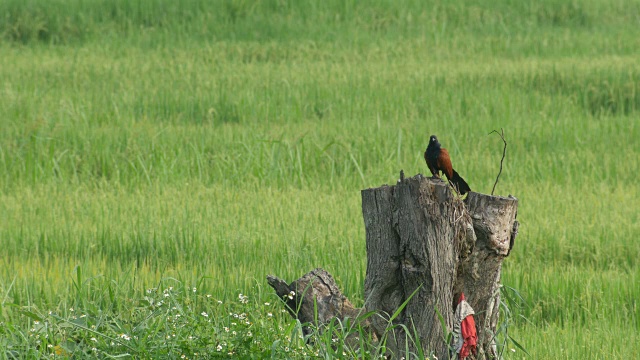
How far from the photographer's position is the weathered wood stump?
12.7ft

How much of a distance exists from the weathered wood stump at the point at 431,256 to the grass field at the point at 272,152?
1.61ft

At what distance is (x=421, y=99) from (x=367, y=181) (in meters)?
2.98

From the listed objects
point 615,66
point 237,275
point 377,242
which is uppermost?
point 615,66

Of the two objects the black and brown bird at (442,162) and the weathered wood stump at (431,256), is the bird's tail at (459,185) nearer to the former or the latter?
the black and brown bird at (442,162)

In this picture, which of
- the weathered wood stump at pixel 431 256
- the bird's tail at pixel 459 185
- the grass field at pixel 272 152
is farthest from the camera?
the grass field at pixel 272 152

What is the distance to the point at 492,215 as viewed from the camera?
395cm

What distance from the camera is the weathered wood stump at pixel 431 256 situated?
386 cm

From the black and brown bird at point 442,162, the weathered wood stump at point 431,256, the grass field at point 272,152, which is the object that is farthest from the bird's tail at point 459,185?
the grass field at point 272,152

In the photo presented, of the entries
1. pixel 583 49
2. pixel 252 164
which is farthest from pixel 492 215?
pixel 583 49

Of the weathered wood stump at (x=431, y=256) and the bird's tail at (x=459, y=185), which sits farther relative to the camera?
the bird's tail at (x=459, y=185)

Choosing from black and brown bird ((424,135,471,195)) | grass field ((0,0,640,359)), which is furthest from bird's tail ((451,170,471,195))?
grass field ((0,0,640,359))

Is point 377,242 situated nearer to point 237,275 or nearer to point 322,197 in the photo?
point 237,275

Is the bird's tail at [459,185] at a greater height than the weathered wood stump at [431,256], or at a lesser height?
greater

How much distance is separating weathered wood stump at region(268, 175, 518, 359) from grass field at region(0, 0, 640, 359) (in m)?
0.49
